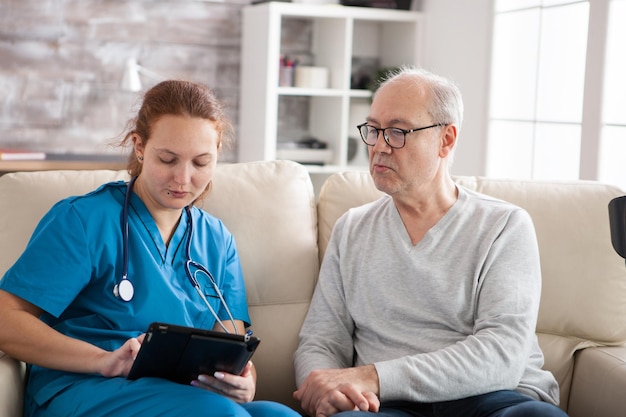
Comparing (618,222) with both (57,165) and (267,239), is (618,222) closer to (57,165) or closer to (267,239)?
(267,239)

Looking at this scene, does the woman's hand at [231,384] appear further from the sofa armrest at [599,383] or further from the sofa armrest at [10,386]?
the sofa armrest at [599,383]

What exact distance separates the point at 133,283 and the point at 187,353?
27 cm

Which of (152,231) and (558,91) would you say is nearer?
(152,231)

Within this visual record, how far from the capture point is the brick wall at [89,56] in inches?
161

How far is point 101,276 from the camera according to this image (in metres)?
1.80

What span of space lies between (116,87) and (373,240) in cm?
255

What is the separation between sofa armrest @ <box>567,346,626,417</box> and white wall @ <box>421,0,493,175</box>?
1.82 meters

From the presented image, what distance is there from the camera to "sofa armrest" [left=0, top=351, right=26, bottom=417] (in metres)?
1.68

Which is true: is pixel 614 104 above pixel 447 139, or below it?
above

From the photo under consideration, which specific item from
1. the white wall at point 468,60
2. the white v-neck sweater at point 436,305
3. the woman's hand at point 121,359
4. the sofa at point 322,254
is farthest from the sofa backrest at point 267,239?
the white wall at point 468,60

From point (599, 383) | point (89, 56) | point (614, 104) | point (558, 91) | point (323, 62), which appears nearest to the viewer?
point (599, 383)

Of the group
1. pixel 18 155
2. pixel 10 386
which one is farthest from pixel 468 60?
pixel 10 386

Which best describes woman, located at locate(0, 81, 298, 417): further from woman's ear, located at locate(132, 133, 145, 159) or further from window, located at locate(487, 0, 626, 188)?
window, located at locate(487, 0, 626, 188)

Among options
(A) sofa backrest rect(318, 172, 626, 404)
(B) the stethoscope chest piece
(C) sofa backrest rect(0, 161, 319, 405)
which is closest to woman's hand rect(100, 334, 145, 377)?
(B) the stethoscope chest piece
